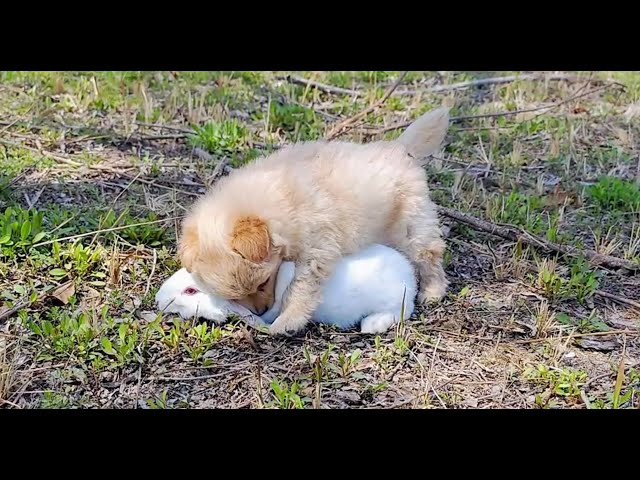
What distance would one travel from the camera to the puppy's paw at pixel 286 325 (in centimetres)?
418

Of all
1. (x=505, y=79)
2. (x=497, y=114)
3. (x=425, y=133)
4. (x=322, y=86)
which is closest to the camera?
(x=425, y=133)

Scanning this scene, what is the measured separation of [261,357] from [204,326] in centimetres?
36

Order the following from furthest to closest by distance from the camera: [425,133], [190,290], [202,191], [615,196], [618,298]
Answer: [615,196]
[202,191]
[425,133]
[618,298]
[190,290]

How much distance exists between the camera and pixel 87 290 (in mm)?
4516

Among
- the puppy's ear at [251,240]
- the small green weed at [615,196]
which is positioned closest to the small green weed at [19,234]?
the puppy's ear at [251,240]

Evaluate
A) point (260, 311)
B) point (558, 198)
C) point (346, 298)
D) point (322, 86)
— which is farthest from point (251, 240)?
point (322, 86)

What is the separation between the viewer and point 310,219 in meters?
4.29

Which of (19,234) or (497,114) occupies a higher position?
(497,114)

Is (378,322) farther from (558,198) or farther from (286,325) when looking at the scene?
(558,198)

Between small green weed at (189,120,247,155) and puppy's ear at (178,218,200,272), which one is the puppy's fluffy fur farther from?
small green weed at (189,120,247,155)

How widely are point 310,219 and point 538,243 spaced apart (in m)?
1.75

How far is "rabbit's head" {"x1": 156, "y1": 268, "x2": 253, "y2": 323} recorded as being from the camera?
13.8 feet

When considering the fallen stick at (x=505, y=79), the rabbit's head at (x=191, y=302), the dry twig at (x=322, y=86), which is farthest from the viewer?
the fallen stick at (x=505, y=79)

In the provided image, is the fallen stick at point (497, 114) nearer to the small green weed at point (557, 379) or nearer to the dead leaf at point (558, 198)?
the dead leaf at point (558, 198)
